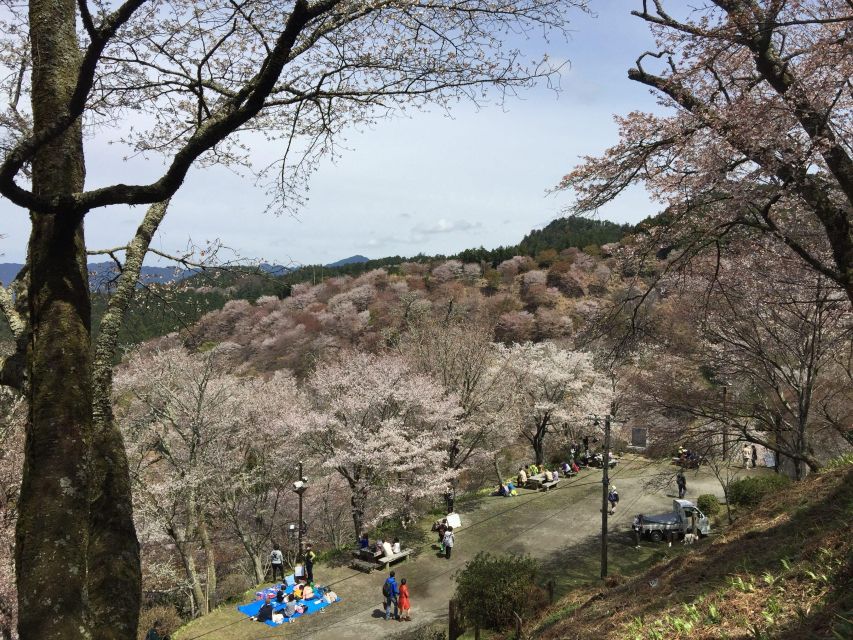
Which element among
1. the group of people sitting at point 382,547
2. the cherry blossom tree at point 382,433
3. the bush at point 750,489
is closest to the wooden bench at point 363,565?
the group of people sitting at point 382,547

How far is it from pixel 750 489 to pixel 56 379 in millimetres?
20135

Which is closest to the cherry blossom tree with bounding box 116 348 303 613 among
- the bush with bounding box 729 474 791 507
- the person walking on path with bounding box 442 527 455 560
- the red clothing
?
the person walking on path with bounding box 442 527 455 560

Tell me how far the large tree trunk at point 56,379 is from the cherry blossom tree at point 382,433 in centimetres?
1502

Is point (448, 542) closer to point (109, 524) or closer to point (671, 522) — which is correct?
point (671, 522)

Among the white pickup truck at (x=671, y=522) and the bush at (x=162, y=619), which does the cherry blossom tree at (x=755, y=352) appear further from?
the bush at (x=162, y=619)

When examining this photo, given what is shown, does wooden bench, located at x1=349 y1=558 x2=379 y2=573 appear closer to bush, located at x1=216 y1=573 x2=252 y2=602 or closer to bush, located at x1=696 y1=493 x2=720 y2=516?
bush, located at x1=216 y1=573 x2=252 y2=602

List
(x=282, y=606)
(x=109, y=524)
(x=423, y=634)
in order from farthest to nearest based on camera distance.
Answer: (x=282, y=606) → (x=423, y=634) → (x=109, y=524)

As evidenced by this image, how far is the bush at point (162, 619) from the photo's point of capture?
611 inches

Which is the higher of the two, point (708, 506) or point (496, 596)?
point (496, 596)

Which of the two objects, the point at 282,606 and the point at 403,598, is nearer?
the point at 403,598

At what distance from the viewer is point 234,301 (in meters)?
63.0

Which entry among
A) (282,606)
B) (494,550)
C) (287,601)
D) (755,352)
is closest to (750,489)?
(755,352)

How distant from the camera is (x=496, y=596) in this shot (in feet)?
35.3

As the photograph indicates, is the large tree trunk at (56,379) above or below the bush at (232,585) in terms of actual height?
above
